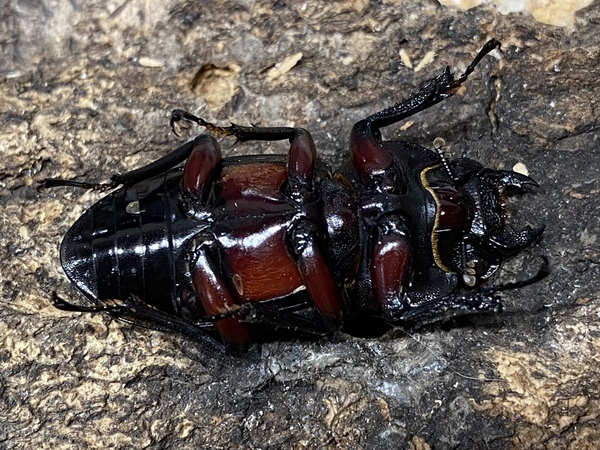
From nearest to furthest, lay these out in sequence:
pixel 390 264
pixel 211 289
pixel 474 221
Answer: pixel 211 289, pixel 390 264, pixel 474 221

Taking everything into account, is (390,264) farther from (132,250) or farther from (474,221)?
(132,250)

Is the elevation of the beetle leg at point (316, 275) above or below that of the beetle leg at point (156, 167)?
below

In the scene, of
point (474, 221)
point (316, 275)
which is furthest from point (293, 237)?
point (474, 221)

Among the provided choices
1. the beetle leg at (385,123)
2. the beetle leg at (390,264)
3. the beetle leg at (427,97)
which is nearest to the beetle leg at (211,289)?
the beetle leg at (390,264)

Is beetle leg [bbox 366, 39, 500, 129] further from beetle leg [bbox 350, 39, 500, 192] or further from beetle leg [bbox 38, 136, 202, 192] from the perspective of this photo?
beetle leg [bbox 38, 136, 202, 192]

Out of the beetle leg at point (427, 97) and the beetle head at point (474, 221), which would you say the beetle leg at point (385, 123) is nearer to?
the beetle leg at point (427, 97)

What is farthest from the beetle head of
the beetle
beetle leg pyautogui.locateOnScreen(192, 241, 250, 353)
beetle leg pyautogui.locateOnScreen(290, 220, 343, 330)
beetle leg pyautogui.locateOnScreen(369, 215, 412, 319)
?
beetle leg pyautogui.locateOnScreen(192, 241, 250, 353)

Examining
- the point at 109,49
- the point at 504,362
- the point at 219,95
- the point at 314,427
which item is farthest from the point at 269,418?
the point at 109,49

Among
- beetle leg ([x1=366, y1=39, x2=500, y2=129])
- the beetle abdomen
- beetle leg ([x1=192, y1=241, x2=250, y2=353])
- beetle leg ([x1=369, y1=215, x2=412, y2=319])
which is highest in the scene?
beetle leg ([x1=366, y1=39, x2=500, y2=129])
